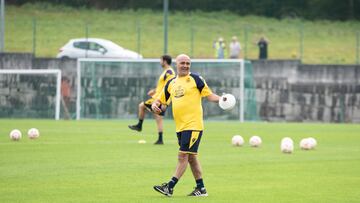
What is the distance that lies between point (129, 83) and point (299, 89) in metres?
8.83

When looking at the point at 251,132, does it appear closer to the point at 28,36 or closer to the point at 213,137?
the point at 213,137

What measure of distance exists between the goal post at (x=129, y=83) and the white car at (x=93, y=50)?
4.58 m

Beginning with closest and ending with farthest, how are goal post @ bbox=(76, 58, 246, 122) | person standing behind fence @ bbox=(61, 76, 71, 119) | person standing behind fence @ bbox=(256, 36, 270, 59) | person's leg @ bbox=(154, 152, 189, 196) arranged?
person's leg @ bbox=(154, 152, 189, 196) < person standing behind fence @ bbox=(61, 76, 71, 119) < goal post @ bbox=(76, 58, 246, 122) < person standing behind fence @ bbox=(256, 36, 270, 59)

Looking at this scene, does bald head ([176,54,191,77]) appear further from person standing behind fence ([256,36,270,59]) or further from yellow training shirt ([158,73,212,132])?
person standing behind fence ([256,36,270,59])

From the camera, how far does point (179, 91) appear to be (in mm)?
14867

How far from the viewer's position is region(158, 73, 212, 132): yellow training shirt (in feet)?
48.3

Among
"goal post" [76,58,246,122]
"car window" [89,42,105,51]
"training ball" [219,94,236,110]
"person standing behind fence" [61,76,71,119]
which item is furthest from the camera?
"car window" [89,42,105,51]

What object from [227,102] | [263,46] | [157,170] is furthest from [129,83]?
[227,102]

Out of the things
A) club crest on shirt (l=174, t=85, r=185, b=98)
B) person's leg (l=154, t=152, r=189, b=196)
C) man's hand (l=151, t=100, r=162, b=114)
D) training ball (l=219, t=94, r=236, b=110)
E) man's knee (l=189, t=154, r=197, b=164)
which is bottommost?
person's leg (l=154, t=152, r=189, b=196)

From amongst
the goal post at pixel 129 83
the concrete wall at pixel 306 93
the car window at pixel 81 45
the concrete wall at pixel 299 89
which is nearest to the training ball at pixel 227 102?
the goal post at pixel 129 83

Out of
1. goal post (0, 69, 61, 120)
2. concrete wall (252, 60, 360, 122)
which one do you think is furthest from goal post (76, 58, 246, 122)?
concrete wall (252, 60, 360, 122)

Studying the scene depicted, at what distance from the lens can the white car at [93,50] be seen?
164ft

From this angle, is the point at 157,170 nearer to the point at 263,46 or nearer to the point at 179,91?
the point at 179,91

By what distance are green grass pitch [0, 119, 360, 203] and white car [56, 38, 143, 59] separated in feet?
63.9
